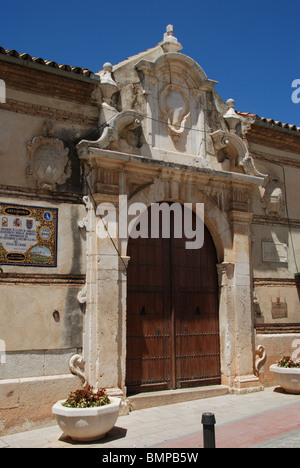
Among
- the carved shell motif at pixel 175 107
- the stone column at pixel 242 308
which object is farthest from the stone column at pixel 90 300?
the stone column at pixel 242 308

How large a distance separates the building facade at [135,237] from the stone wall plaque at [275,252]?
1.6 inches

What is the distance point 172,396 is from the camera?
815cm

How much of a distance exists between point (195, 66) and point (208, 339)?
5194 millimetres

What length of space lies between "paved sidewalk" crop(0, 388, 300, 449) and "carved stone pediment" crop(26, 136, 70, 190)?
145 inches

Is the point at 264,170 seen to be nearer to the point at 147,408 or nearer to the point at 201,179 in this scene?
the point at 201,179

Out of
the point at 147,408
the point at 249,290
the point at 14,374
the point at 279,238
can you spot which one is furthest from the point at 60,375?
the point at 279,238

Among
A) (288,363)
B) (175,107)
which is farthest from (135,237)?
(288,363)

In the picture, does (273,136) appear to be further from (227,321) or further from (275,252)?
(227,321)

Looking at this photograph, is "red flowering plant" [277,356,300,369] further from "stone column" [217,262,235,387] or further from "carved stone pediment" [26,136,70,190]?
"carved stone pediment" [26,136,70,190]

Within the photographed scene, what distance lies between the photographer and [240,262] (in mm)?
9312

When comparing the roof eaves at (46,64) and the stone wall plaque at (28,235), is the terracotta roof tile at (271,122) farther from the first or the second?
the stone wall plaque at (28,235)

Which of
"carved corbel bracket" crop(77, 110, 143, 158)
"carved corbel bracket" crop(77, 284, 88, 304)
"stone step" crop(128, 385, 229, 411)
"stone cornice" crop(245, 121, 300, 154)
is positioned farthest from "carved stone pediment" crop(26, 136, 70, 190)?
"stone cornice" crop(245, 121, 300, 154)

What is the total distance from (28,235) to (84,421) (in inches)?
113
